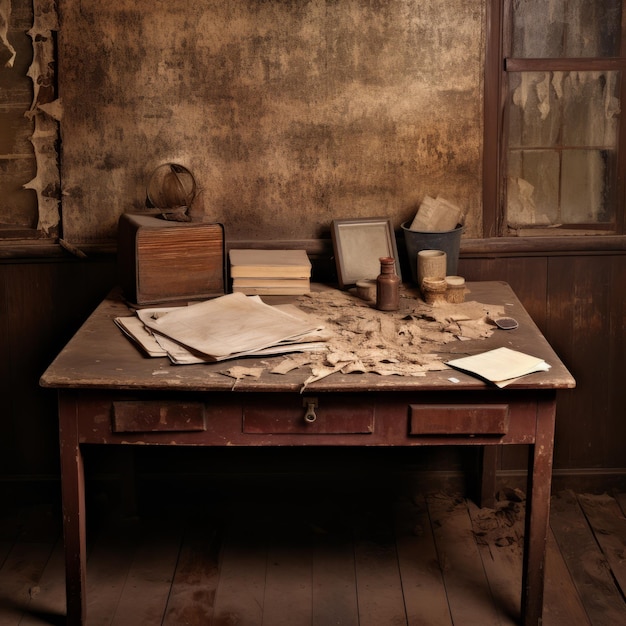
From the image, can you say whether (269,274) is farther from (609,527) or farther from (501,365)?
(609,527)

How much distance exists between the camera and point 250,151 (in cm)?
344

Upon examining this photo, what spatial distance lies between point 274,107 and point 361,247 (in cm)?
60

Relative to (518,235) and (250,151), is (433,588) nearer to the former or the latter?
(518,235)

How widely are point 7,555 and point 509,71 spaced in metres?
2.52

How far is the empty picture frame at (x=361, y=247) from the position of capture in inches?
133

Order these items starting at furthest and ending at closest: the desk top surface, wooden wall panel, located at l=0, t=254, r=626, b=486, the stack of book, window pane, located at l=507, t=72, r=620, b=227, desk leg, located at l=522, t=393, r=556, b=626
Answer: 1. wooden wall panel, located at l=0, t=254, r=626, b=486
2. window pane, located at l=507, t=72, r=620, b=227
3. the stack of book
4. desk leg, located at l=522, t=393, r=556, b=626
5. the desk top surface

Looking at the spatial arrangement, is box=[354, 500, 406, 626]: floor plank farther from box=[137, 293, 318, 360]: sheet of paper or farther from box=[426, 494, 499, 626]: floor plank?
box=[137, 293, 318, 360]: sheet of paper

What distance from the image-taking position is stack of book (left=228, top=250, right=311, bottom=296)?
321cm

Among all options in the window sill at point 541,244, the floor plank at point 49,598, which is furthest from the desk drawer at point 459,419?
the floor plank at point 49,598

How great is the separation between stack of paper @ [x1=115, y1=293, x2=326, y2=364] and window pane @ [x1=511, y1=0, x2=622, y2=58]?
1360 mm

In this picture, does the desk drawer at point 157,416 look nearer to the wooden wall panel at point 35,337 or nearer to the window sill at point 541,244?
the wooden wall panel at point 35,337

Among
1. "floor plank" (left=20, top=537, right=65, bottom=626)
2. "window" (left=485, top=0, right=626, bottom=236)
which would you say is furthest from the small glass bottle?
"floor plank" (left=20, top=537, right=65, bottom=626)

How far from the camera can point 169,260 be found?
3117mm

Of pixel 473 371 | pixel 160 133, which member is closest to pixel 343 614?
pixel 473 371
